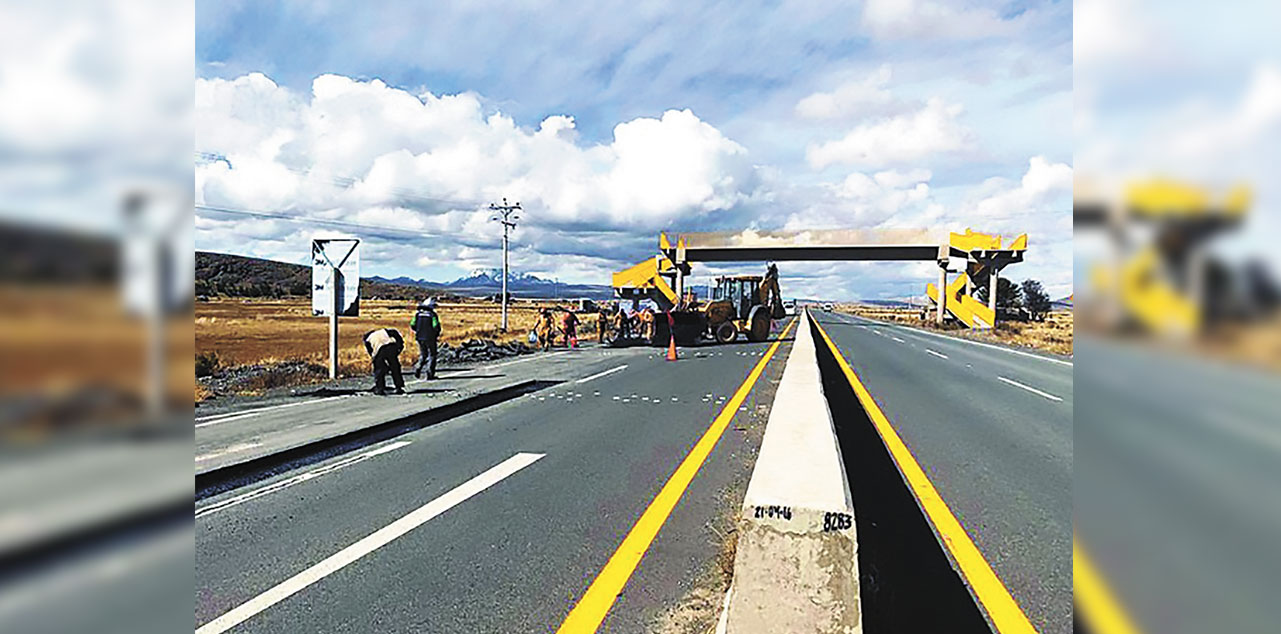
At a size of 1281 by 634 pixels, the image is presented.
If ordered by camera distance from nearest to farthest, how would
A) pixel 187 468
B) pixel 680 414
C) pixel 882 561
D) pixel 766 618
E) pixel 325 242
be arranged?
pixel 187 468 → pixel 766 618 → pixel 882 561 → pixel 680 414 → pixel 325 242

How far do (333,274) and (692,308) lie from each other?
17564 millimetres

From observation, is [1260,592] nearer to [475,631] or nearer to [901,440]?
[475,631]

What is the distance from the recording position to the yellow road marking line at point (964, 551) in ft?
12.5

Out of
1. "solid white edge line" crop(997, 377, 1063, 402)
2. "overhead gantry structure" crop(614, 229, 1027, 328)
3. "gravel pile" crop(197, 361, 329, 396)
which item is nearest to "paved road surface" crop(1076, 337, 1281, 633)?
"solid white edge line" crop(997, 377, 1063, 402)

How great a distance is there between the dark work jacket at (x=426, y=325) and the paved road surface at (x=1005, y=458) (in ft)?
25.3

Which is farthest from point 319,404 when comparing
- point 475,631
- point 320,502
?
point 475,631

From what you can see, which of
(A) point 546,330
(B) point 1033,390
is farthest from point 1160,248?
(A) point 546,330

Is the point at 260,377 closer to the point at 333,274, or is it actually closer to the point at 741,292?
the point at 333,274

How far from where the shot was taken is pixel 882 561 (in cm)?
464

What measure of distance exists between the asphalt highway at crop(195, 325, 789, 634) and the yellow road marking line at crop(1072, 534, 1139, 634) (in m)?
3.02

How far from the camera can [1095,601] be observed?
867 millimetres

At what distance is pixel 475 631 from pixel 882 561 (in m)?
2.33

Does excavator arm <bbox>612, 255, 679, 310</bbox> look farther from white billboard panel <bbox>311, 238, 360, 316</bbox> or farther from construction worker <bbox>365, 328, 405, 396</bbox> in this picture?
construction worker <bbox>365, 328, 405, 396</bbox>

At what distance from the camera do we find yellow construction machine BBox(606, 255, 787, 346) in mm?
27906
